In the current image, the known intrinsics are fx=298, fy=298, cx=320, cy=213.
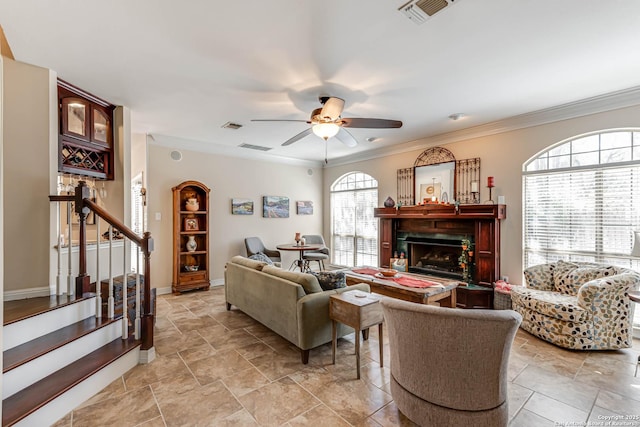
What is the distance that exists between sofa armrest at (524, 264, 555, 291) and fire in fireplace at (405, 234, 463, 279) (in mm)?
1013

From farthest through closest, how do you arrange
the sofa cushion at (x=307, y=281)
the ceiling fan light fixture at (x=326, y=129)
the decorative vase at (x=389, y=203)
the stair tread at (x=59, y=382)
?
1. the decorative vase at (x=389, y=203)
2. the ceiling fan light fixture at (x=326, y=129)
3. the sofa cushion at (x=307, y=281)
4. the stair tread at (x=59, y=382)

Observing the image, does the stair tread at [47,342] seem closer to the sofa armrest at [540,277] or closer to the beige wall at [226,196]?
the beige wall at [226,196]

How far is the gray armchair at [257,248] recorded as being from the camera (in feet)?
19.5

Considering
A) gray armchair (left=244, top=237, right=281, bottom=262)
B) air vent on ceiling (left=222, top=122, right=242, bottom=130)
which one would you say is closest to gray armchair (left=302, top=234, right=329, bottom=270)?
gray armchair (left=244, top=237, right=281, bottom=262)

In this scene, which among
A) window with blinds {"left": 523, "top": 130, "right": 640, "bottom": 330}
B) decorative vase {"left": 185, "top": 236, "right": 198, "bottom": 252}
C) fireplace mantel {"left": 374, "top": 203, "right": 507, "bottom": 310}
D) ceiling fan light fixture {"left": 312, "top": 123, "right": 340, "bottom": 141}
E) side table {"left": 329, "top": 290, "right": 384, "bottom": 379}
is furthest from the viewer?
decorative vase {"left": 185, "top": 236, "right": 198, "bottom": 252}

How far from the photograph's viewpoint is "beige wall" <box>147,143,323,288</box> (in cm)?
524

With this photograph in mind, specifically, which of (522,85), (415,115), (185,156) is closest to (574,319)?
(522,85)

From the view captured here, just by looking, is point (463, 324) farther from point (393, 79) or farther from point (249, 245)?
point (249, 245)

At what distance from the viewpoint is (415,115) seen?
4199 mm

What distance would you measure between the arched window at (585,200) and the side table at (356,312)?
9.29 ft

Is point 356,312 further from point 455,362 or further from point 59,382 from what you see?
point 59,382

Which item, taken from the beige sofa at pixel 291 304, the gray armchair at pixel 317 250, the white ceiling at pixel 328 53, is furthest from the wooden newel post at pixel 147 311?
the gray armchair at pixel 317 250

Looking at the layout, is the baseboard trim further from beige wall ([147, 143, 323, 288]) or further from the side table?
the side table

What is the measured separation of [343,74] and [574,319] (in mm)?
3434
